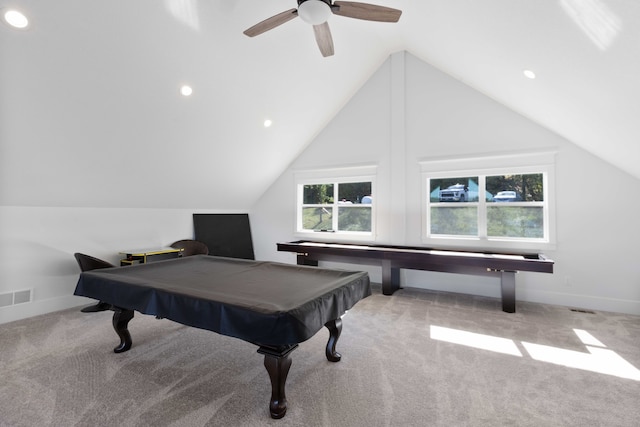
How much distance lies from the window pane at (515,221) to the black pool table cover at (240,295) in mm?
2941

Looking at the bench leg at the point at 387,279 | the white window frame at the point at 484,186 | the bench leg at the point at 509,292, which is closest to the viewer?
the bench leg at the point at 509,292

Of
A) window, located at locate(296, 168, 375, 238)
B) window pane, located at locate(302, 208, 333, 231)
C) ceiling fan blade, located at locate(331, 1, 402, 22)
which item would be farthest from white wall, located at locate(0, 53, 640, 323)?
ceiling fan blade, located at locate(331, 1, 402, 22)

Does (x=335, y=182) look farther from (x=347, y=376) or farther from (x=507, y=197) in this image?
(x=347, y=376)

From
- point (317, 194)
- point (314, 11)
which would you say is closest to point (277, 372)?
point (314, 11)

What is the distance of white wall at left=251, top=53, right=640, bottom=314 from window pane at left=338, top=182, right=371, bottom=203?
0.30 m

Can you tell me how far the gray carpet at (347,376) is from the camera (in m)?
1.83

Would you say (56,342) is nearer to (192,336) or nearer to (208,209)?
(192,336)

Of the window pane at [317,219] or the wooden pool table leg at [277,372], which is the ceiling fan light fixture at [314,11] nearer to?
the wooden pool table leg at [277,372]

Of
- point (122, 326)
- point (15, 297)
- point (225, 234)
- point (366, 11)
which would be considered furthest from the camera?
point (225, 234)

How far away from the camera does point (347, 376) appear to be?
2.27 meters

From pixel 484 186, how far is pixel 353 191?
7.04ft

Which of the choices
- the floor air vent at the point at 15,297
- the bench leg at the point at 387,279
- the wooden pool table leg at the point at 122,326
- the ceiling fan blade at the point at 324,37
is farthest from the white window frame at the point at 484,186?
the floor air vent at the point at 15,297

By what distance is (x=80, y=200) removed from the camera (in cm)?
383

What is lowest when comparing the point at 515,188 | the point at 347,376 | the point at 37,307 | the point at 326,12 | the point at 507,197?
the point at 347,376
